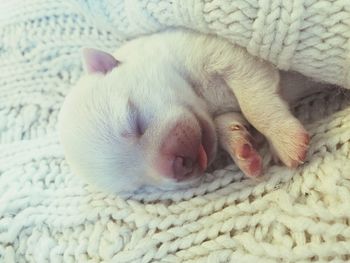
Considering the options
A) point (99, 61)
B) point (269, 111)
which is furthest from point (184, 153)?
point (99, 61)

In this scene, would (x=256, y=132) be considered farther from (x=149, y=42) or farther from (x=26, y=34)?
(x=26, y=34)

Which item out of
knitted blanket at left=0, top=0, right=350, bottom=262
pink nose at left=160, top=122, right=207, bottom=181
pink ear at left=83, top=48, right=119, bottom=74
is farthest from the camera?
pink ear at left=83, top=48, right=119, bottom=74

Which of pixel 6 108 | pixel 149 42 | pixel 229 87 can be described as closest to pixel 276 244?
pixel 229 87

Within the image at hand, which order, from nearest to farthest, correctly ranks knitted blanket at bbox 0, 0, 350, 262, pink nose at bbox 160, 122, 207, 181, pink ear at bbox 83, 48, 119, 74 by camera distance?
knitted blanket at bbox 0, 0, 350, 262
pink nose at bbox 160, 122, 207, 181
pink ear at bbox 83, 48, 119, 74

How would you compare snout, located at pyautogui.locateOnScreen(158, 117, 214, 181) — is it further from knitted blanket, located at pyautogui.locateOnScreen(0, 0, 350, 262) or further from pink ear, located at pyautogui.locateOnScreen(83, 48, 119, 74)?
pink ear, located at pyautogui.locateOnScreen(83, 48, 119, 74)

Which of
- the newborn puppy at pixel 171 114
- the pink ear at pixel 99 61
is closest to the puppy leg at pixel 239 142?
the newborn puppy at pixel 171 114

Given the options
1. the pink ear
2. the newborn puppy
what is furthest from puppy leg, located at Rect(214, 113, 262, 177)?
the pink ear

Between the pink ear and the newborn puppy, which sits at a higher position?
the pink ear
